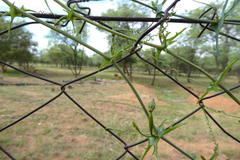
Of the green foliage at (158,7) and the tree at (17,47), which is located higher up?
the tree at (17,47)

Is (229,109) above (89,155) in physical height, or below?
above

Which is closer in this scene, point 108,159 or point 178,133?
point 108,159

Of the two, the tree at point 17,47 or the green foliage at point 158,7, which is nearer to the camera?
the green foliage at point 158,7

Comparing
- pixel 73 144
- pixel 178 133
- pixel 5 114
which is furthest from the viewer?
pixel 5 114

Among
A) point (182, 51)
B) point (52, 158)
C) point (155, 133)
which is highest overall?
point (182, 51)

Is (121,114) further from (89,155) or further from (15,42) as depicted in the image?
(15,42)

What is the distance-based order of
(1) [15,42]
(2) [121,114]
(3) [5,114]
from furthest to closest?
(1) [15,42] → (2) [121,114] → (3) [5,114]

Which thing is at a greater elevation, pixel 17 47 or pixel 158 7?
pixel 17 47

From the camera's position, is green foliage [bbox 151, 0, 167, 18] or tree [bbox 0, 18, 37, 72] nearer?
green foliage [bbox 151, 0, 167, 18]

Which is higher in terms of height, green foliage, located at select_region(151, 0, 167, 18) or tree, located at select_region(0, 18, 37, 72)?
tree, located at select_region(0, 18, 37, 72)

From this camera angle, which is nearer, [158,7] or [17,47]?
[158,7]

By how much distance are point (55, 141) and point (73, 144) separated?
0.21m

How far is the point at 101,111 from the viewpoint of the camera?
2.68 m

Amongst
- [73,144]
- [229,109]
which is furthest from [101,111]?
[229,109]
